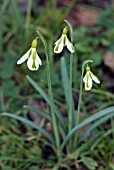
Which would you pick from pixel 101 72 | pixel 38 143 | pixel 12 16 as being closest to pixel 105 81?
pixel 101 72

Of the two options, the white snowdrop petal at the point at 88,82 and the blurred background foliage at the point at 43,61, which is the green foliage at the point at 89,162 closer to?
the blurred background foliage at the point at 43,61

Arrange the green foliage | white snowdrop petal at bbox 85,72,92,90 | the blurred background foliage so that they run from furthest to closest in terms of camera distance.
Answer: the blurred background foliage → the green foliage → white snowdrop petal at bbox 85,72,92,90

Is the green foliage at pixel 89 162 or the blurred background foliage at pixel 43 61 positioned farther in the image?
the blurred background foliage at pixel 43 61

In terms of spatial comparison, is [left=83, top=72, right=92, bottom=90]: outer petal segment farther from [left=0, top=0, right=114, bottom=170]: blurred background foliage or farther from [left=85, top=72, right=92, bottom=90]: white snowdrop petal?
[left=0, top=0, right=114, bottom=170]: blurred background foliage

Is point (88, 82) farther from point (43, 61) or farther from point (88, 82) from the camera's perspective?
point (43, 61)

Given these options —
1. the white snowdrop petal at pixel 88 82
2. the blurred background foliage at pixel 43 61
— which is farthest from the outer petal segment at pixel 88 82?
the blurred background foliage at pixel 43 61

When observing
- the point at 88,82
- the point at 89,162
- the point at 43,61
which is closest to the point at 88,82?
the point at 88,82

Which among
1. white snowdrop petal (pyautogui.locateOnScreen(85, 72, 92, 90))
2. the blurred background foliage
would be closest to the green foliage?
the blurred background foliage

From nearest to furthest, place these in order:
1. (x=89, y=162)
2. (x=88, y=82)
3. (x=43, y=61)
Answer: (x=88, y=82) < (x=89, y=162) < (x=43, y=61)
